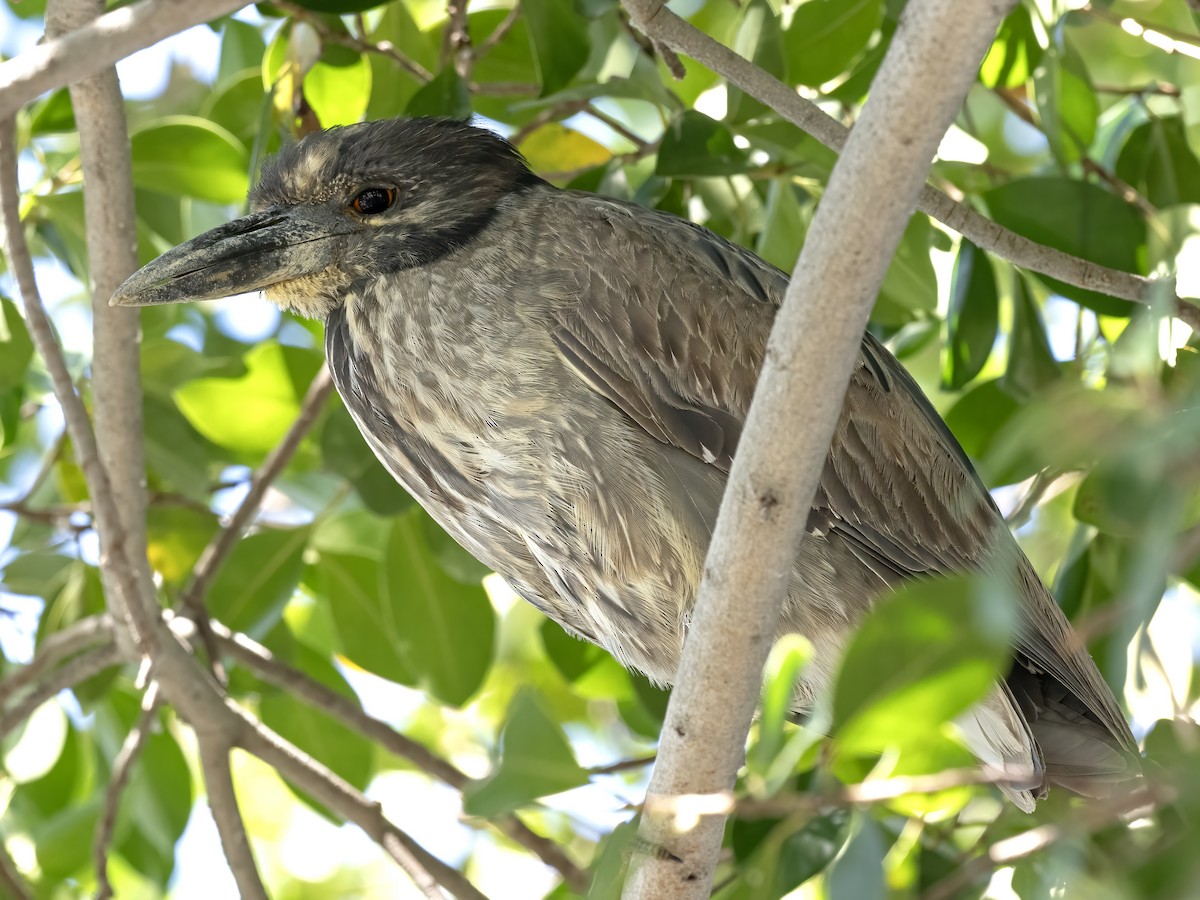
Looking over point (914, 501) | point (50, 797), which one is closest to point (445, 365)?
point (914, 501)

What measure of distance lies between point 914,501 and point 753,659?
2.76 ft

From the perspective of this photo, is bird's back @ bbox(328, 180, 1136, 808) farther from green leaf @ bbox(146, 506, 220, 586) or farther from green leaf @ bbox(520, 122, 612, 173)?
green leaf @ bbox(146, 506, 220, 586)

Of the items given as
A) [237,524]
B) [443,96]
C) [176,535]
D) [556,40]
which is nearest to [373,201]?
[443,96]

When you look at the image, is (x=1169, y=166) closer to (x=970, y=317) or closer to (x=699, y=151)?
(x=970, y=317)

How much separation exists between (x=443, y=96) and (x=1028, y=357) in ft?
3.51

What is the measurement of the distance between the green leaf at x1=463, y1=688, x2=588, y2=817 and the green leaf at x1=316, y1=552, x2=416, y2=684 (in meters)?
1.48

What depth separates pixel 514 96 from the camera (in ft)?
9.10

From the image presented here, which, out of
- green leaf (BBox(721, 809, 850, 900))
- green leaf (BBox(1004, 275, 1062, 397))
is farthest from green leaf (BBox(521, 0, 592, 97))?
green leaf (BBox(721, 809, 850, 900))

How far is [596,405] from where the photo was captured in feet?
6.58

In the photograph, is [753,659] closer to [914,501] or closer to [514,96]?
[914,501]

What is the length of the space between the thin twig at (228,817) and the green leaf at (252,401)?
636 mm

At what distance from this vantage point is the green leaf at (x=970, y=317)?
2.26 m

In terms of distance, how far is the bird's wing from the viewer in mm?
2025

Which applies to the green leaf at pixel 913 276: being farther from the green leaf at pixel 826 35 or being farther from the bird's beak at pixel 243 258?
the bird's beak at pixel 243 258
